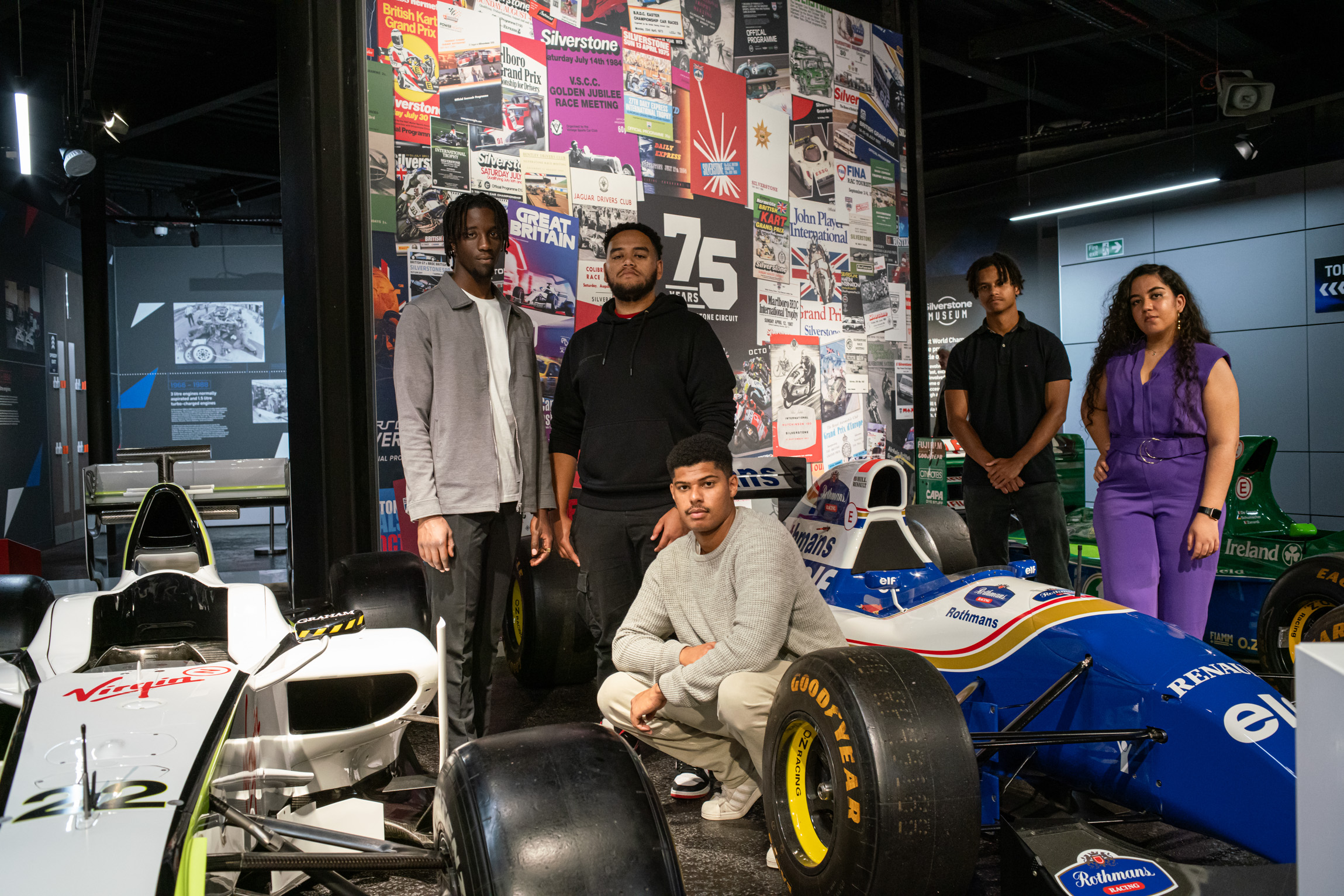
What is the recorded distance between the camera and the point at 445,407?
10.5ft

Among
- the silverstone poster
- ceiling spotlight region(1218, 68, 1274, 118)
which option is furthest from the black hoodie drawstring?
ceiling spotlight region(1218, 68, 1274, 118)

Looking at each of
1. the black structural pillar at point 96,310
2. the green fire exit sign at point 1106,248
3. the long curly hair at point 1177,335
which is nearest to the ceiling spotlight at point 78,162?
the black structural pillar at point 96,310

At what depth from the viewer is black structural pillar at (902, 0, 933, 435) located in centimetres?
643

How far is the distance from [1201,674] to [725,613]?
48.1 inches

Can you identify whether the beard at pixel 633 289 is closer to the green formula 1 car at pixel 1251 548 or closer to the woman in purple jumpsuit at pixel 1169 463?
the woman in purple jumpsuit at pixel 1169 463

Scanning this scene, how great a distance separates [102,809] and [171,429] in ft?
46.0

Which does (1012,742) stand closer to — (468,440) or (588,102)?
(468,440)

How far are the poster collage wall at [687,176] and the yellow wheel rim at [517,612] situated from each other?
580 millimetres

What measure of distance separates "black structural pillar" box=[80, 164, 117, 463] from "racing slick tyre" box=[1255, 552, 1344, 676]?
11.3 meters

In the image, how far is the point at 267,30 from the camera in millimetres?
8750

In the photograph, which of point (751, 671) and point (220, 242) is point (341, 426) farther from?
Result: point (220, 242)

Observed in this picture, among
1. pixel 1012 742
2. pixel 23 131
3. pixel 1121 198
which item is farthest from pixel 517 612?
pixel 1121 198

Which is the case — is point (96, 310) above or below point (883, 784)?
above

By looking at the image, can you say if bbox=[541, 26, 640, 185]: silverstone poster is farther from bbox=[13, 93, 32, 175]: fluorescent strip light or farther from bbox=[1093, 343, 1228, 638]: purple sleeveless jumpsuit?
bbox=[13, 93, 32, 175]: fluorescent strip light
